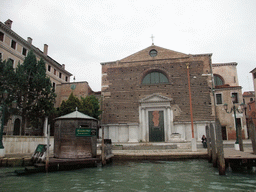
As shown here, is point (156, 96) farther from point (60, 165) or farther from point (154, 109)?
point (60, 165)

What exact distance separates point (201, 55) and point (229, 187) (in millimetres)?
19878

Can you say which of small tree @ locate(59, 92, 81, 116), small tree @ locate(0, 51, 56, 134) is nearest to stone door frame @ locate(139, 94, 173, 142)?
small tree @ locate(59, 92, 81, 116)

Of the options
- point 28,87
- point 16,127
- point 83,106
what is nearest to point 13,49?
point 28,87

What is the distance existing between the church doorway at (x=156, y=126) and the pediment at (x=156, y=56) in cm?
674

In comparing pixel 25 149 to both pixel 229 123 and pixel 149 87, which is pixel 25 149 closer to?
pixel 149 87

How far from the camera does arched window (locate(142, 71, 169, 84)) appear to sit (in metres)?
24.7

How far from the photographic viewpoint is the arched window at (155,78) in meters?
24.7

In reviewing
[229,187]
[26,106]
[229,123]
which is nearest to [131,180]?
[229,187]

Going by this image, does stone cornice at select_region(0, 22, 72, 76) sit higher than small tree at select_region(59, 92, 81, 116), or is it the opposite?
stone cornice at select_region(0, 22, 72, 76)

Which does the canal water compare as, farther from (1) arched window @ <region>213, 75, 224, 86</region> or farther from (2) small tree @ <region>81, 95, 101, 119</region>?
(1) arched window @ <region>213, 75, 224, 86</region>

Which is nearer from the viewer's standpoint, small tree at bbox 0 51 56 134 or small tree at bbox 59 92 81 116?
small tree at bbox 0 51 56 134

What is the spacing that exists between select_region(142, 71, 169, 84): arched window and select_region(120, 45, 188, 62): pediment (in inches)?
76.0

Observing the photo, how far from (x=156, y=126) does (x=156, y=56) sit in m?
8.40

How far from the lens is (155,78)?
81.7ft
